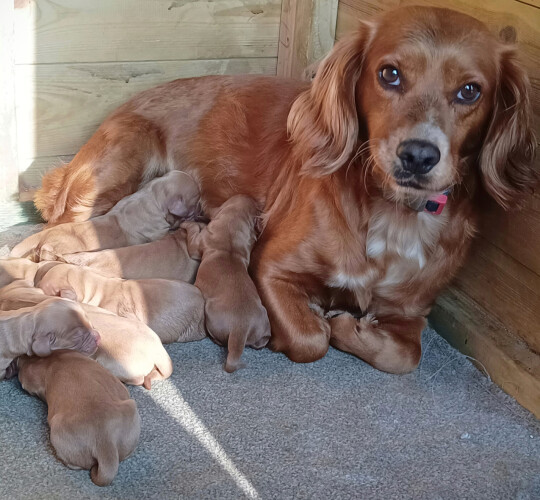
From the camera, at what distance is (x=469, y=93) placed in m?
1.96

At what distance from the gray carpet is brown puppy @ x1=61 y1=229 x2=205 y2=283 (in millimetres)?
264

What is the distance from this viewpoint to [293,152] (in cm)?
251

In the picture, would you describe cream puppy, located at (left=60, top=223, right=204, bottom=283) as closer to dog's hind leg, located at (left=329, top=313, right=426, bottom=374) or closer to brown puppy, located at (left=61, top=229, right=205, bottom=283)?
brown puppy, located at (left=61, top=229, right=205, bottom=283)

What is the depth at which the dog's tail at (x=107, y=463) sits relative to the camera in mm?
1698

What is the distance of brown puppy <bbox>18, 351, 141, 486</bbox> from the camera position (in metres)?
1.70

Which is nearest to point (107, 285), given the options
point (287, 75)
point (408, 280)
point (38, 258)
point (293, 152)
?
point (38, 258)

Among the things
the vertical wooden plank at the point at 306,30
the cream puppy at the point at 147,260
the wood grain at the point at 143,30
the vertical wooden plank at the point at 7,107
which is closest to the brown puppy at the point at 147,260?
the cream puppy at the point at 147,260

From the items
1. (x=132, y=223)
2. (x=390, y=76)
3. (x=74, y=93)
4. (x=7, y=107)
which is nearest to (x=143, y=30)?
(x=74, y=93)

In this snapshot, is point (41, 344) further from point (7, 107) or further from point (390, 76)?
point (7, 107)

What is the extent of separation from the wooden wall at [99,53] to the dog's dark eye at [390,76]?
3.89ft

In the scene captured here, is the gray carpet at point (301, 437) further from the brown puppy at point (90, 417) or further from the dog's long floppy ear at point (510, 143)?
the dog's long floppy ear at point (510, 143)

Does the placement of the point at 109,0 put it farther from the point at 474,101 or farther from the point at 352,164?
the point at 474,101

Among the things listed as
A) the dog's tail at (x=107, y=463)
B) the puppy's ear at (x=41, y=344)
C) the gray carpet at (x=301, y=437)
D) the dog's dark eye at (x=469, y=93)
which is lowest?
the gray carpet at (x=301, y=437)

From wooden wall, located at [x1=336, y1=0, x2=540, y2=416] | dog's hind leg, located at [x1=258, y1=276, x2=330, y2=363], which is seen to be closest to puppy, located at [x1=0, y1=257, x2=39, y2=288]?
dog's hind leg, located at [x1=258, y1=276, x2=330, y2=363]
